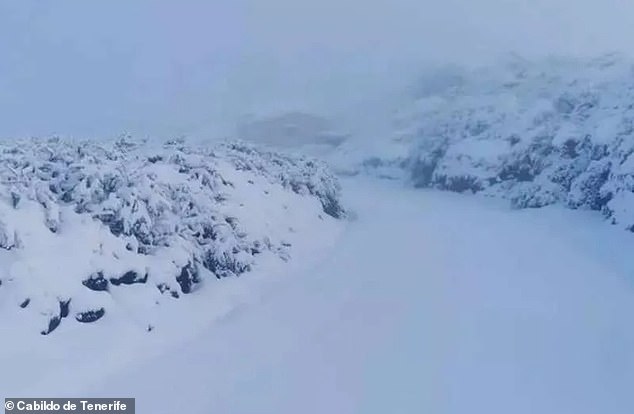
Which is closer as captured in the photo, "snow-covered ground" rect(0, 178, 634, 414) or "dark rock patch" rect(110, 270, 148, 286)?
"snow-covered ground" rect(0, 178, 634, 414)

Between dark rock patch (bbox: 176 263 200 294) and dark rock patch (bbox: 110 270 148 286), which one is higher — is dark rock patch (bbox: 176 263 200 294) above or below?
below

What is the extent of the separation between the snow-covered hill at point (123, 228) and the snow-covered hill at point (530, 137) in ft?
34.8

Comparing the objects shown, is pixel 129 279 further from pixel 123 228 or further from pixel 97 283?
pixel 123 228

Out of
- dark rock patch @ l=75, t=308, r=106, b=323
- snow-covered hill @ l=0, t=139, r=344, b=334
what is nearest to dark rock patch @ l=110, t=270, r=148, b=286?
snow-covered hill @ l=0, t=139, r=344, b=334

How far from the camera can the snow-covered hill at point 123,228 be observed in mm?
9336

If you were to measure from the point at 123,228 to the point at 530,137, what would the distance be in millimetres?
20878

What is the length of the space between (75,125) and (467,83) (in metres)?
25.7

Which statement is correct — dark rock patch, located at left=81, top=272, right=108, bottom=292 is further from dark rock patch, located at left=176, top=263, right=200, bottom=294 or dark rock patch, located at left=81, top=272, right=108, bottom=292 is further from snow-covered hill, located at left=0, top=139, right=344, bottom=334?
dark rock patch, located at left=176, top=263, right=200, bottom=294

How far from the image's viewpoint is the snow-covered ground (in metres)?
8.12

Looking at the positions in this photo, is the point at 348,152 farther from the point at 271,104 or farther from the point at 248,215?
the point at 248,215

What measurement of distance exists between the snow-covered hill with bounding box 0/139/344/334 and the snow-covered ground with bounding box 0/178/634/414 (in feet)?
2.13

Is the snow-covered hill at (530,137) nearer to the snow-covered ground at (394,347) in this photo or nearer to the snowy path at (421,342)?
the snowy path at (421,342)

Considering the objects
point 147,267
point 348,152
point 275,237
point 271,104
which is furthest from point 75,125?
point 147,267

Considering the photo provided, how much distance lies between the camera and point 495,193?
27.7 meters
